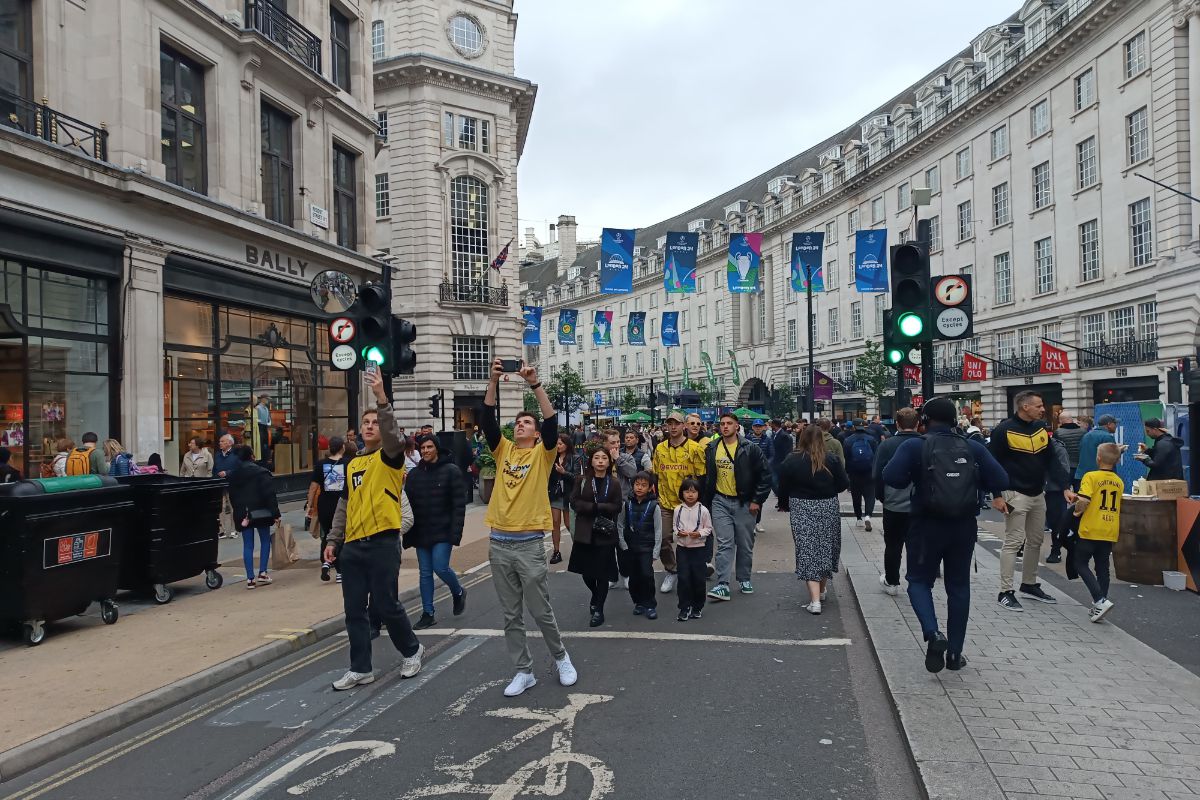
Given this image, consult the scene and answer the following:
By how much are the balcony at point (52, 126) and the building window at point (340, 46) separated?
8.88m

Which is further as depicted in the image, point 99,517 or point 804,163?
point 804,163

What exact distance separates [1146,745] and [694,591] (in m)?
3.92

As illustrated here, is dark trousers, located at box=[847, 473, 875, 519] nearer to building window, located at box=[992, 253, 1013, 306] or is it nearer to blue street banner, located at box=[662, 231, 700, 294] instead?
blue street banner, located at box=[662, 231, 700, 294]

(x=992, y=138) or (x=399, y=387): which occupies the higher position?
(x=992, y=138)

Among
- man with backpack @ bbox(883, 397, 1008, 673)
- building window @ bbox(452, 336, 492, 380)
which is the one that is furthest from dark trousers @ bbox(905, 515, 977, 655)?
building window @ bbox(452, 336, 492, 380)

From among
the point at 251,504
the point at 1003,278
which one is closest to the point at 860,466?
the point at 251,504

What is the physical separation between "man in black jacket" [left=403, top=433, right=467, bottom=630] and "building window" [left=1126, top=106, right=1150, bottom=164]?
95.7 ft

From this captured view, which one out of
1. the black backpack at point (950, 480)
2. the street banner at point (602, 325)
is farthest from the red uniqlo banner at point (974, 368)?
the black backpack at point (950, 480)

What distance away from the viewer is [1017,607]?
742 centimetres

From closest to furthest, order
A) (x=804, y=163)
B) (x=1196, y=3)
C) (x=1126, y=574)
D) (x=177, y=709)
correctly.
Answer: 1. (x=177, y=709)
2. (x=1126, y=574)
3. (x=1196, y=3)
4. (x=804, y=163)

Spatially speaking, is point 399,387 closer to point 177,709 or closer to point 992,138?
point 992,138

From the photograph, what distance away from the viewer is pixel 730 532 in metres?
8.55

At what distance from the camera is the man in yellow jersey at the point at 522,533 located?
558 centimetres

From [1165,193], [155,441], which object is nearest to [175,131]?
[155,441]
